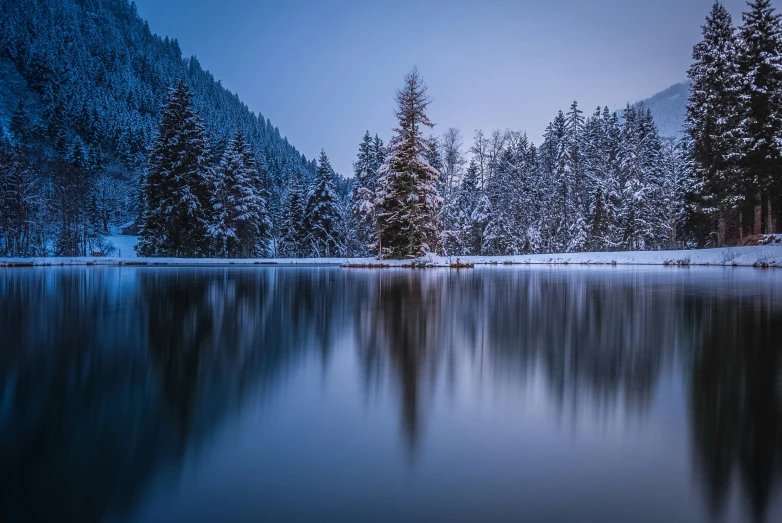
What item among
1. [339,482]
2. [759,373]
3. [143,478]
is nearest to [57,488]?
[143,478]

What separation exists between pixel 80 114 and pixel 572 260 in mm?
117346

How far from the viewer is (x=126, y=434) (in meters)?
3.27

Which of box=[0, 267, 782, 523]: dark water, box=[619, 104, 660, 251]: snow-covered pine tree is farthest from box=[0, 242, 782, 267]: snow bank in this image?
box=[0, 267, 782, 523]: dark water

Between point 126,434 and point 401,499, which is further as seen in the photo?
point 126,434

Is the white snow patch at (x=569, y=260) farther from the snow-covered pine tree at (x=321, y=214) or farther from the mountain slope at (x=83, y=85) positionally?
the mountain slope at (x=83, y=85)

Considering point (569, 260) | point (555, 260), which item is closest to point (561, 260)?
point (555, 260)

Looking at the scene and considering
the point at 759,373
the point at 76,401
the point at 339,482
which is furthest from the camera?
the point at 759,373

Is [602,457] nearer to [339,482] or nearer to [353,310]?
[339,482]

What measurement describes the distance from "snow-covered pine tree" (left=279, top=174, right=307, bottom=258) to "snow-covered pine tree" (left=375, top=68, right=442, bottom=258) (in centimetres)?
2273

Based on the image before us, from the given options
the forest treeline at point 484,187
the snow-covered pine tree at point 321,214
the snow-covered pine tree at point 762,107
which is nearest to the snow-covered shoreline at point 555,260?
the forest treeline at point 484,187

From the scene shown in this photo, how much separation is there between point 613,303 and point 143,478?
35.8 feet

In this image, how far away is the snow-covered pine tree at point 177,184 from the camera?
1806 inches

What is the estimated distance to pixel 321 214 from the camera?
5328 cm

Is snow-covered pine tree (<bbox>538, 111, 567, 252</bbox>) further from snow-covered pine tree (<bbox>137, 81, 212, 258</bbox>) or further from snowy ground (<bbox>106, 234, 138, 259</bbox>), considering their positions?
snowy ground (<bbox>106, 234, 138, 259</bbox>)
